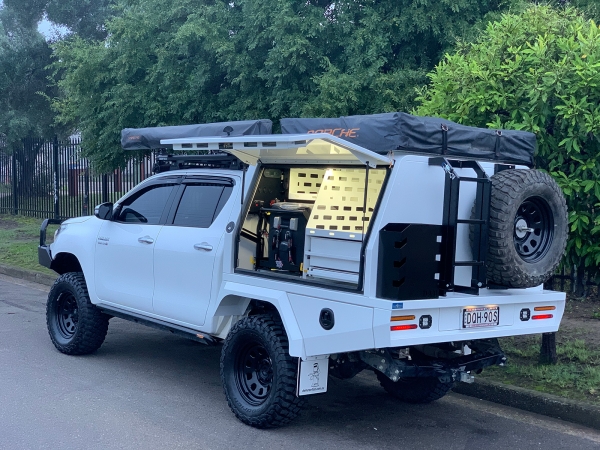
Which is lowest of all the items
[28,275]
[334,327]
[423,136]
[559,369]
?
[28,275]

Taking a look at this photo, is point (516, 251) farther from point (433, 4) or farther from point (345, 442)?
point (433, 4)

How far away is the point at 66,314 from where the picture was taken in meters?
8.00

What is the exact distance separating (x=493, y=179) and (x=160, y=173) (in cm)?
330

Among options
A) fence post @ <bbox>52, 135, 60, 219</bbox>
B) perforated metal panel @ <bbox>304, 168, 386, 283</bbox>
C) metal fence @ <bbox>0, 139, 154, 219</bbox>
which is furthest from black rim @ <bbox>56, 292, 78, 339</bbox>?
fence post @ <bbox>52, 135, 60, 219</bbox>

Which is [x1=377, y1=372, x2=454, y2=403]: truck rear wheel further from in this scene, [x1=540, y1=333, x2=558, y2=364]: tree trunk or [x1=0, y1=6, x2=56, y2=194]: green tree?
[x1=0, y1=6, x2=56, y2=194]: green tree

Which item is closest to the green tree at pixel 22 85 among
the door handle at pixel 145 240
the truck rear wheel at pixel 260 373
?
the door handle at pixel 145 240

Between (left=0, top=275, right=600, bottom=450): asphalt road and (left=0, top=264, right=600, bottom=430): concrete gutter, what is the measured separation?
2.9 inches

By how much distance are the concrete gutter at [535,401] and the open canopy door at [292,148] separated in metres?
2.52

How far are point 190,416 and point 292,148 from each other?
228 cm

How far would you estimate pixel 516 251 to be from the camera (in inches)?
209

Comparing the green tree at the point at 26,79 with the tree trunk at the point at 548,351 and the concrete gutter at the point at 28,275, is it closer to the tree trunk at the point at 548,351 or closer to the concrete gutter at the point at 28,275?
the concrete gutter at the point at 28,275

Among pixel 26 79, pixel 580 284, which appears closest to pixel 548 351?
pixel 580 284

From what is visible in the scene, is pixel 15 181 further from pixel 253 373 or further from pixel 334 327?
pixel 334 327

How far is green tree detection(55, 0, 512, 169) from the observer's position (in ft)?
36.0
